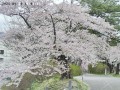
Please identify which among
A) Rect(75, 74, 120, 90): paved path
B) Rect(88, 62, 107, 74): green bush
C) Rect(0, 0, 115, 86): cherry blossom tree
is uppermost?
Rect(0, 0, 115, 86): cherry blossom tree

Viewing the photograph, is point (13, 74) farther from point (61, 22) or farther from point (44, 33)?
point (61, 22)

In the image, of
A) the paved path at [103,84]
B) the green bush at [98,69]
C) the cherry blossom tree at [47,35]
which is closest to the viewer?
the cherry blossom tree at [47,35]

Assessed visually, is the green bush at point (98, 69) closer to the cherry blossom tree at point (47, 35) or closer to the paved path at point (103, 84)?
the paved path at point (103, 84)

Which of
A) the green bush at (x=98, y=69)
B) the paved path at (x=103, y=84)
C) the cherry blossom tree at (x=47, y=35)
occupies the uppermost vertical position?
the cherry blossom tree at (x=47, y=35)

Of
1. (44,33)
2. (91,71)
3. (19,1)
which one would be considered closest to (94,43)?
(44,33)

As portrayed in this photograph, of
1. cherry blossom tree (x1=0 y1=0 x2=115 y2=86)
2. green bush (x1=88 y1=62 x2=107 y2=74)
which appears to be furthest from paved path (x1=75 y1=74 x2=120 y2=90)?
green bush (x1=88 y1=62 x2=107 y2=74)

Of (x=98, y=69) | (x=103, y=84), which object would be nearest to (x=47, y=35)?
(x=103, y=84)

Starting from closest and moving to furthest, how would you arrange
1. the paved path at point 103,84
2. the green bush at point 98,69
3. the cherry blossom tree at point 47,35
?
the cherry blossom tree at point 47,35 → the paved path at point 103,84 → the green bush at point 98,69

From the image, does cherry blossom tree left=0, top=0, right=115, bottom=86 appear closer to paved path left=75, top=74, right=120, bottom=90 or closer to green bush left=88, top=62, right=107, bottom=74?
paved path left=75, top=74, right=120, bottom=90

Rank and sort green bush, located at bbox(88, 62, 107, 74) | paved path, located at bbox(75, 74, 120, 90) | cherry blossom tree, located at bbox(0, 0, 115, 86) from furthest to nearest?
green bush, located at bbox(88, 62, 107, 74) < paved path, located at bbox(75, 74, 120, 90) < cherry blossom tree, located at bbox(0, 0, 115, 86)

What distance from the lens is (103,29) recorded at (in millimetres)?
10516

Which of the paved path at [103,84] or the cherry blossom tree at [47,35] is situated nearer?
the cherry blossom tree at [47,35]

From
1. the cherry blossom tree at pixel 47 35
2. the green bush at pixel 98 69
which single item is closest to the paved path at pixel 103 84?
the cherry blossom tree at pixel 47 35

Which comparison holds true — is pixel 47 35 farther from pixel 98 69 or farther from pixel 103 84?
pixel 98 69
